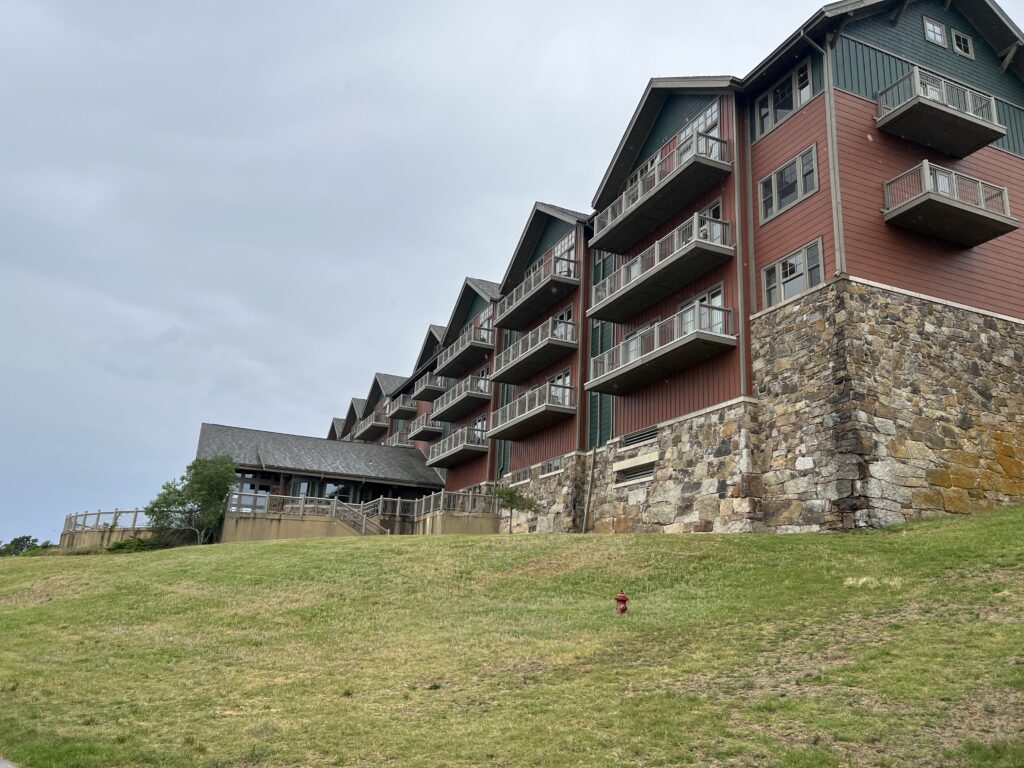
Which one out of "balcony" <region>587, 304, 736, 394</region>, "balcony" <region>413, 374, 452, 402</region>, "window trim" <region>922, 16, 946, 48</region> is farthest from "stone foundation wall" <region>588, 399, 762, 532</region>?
"balcony" <region>413, 374, 452, 402</region>

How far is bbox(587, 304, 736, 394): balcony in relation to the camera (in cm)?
2548

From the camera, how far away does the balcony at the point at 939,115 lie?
2367cm

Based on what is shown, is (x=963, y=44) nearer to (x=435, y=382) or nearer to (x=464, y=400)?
(x=464, y=400)

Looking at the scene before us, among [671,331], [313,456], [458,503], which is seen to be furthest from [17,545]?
[671,331]

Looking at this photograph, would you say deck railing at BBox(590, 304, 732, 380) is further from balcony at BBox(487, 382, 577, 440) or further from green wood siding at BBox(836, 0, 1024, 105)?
green wood siding at BBox(836, 0, 1024, 105)

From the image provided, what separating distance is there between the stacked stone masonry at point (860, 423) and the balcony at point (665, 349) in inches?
48.1

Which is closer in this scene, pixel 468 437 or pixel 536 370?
pixel 536 370

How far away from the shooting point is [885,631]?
1186 cm

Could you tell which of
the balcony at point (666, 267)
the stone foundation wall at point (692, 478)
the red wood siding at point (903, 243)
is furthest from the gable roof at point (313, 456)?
the red wood siding at point (903, 243)

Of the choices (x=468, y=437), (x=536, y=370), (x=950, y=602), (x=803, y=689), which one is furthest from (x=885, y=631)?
(x=468, y=437)

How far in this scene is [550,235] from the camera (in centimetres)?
4109

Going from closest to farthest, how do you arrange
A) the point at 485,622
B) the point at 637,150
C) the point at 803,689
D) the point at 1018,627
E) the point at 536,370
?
the point at 803,689 < the point at 1018,627 < the point at 485,622 < the point at 637,150 < the point at 536,370

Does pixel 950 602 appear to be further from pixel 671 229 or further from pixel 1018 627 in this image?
pixel 671 229

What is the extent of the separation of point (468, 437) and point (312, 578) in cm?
2379
